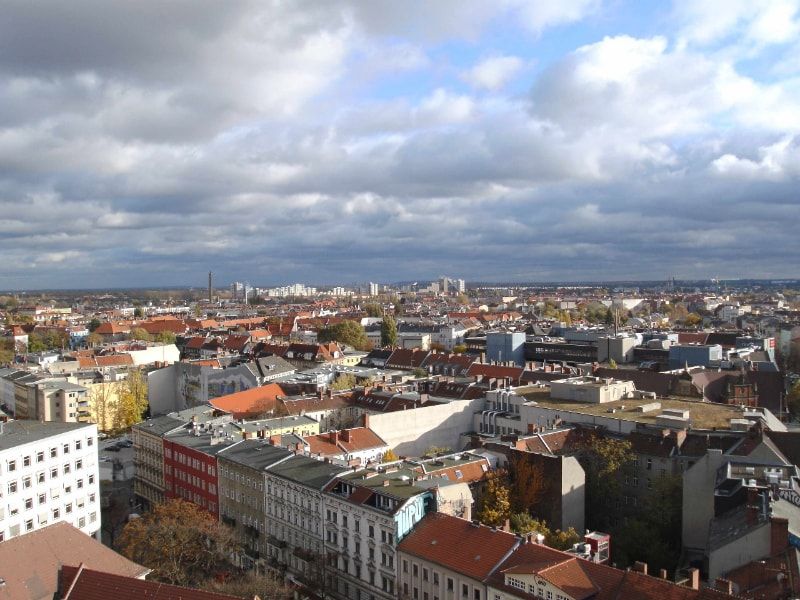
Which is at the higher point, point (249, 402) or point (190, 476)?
point (249, 402)

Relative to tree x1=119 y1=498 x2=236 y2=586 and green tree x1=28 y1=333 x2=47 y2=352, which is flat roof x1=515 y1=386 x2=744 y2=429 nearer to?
tree x1=119 y1=498 x2=236 y2=586

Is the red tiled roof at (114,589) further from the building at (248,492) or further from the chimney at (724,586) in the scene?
the chimney at (724,586)

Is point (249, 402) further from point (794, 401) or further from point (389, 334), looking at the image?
point (389, 334)

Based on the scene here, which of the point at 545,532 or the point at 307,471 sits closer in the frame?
the point at 545,532

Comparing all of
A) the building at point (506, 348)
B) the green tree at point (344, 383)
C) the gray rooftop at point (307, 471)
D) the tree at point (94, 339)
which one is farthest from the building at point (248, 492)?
the tree at point (94, 339)

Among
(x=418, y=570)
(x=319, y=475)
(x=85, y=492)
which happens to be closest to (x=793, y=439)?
(x=418, y=570)

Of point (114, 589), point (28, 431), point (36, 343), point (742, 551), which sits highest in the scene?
point (28, 431)

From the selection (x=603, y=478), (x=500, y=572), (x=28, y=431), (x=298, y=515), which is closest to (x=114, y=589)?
(x=500, y=572)

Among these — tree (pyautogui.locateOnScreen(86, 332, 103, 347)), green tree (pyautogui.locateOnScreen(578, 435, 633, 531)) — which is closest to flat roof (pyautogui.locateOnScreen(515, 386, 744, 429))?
green tree (pyautogui.locateOnScreen(578, 435, 633, 531))
